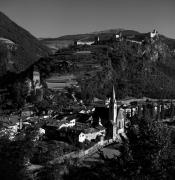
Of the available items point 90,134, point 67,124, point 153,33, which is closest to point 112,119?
point 67,124

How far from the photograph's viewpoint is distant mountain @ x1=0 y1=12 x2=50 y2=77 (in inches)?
3109

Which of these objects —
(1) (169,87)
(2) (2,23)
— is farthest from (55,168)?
(2) (2,23)

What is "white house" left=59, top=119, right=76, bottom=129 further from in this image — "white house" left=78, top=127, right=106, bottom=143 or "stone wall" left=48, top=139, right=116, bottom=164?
"stone wall" left=48, top=139, right=116, bottom=164

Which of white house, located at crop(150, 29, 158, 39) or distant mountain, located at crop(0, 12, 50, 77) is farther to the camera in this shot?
distant mountain, located at crop(0, 12, 50, 77)

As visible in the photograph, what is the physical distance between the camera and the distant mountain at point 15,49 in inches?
3109

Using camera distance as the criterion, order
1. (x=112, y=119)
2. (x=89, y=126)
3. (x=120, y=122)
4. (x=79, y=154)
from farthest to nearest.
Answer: (x=120, y=122) → (x=112, y=119) → (x=89, y=126) → (x=79, y=154)

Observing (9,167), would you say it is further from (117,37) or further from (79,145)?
(117,37)

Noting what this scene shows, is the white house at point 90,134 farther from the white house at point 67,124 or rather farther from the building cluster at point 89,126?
the white house at point 67,124

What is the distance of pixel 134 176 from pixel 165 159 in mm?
692

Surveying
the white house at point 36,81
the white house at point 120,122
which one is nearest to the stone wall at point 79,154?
the white house at point 120,122

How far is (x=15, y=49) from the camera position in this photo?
91375 mm

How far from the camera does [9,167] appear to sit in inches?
383

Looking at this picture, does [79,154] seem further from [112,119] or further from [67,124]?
[112,119]

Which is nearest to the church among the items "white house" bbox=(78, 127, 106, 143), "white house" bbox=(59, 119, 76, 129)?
"white house" bbox=(78, 127, 106, 143)
